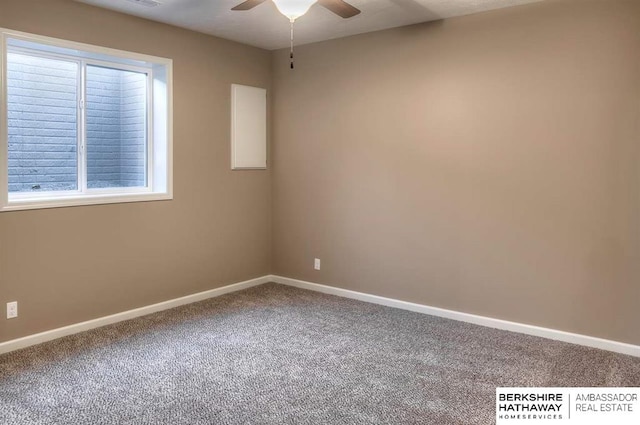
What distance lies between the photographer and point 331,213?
5.09 m

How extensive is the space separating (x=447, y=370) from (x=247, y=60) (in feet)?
11.4

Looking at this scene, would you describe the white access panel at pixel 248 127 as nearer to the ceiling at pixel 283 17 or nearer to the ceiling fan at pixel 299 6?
the ceiling at pixel 283 17

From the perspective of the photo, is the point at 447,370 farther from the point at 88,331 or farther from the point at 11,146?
the point at 11,146

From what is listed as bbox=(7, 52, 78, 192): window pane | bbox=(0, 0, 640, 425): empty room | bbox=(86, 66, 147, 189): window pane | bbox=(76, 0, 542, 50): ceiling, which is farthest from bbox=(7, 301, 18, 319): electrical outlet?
bbox=(76, 0, 542, 50): ceiling

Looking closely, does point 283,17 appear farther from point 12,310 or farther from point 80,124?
point 12,310

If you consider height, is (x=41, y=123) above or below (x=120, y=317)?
above

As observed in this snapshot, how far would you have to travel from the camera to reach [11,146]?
3.67 metres

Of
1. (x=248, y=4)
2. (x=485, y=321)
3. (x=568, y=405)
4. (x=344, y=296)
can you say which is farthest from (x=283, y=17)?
(x=568, y=405)

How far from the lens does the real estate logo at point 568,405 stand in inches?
104

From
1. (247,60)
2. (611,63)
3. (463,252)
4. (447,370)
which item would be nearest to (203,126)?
(247,60)

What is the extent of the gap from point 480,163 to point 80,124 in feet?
10.2

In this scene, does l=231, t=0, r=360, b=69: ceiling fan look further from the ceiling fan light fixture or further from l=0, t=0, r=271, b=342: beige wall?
l=0, t=0, r=271, b=342: beige wall

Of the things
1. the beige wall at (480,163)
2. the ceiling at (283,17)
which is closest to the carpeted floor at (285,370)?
the beige wall at (480,163)

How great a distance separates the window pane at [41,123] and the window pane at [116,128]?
0.15m
